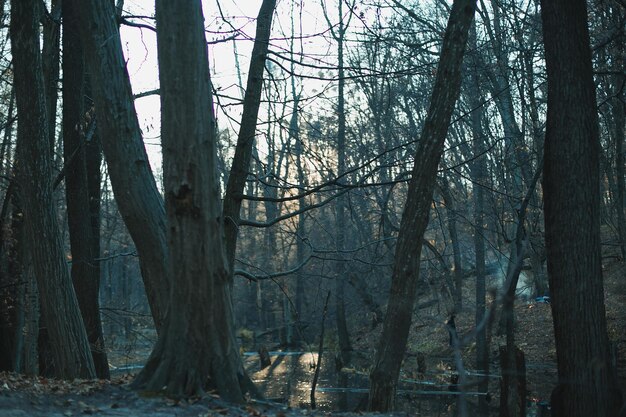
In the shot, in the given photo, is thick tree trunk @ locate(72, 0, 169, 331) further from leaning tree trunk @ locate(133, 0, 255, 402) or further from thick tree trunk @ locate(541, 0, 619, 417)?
thick tree trunk @ locate(541, 0, 619, 417)

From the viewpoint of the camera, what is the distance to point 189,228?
6.00 meters

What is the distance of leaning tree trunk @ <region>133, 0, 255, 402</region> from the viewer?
600 centimetres

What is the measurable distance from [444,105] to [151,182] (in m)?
3.30

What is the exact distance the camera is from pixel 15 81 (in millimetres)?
9461

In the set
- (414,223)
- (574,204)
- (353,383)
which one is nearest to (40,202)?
(414,223)

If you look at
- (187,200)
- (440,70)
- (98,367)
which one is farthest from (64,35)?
(187,200)

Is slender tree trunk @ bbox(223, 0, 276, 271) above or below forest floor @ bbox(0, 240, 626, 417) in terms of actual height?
above

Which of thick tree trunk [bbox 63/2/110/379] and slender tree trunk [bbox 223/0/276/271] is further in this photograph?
thick tree trunk [bbox 63/2/110/379]

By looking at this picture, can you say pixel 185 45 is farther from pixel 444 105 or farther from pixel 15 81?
pixel 15 81

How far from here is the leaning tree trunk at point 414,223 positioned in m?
8.28

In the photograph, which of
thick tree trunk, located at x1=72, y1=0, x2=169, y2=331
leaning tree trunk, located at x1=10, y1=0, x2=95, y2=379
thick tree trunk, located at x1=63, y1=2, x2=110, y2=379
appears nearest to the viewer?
thick tree trunk, located at x1=72, y1=0, x2=169, y2=331

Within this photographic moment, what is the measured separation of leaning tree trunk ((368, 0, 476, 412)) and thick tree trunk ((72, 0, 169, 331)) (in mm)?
2480

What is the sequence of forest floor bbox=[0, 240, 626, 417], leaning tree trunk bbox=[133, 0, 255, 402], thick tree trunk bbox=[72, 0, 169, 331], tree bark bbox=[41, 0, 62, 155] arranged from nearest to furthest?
forest floor bbox=[0, 240, 626, 417], leaning tree trunk bbox=[133, 0, 255, 402], thick tree trunk bbox=[72, 0, 169, 331], tree bark bbox=[41, 0, 62, 155]

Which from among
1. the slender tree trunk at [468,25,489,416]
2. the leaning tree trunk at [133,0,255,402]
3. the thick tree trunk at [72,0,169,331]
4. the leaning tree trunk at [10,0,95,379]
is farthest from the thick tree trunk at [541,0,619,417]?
the slender tree trunk at [468,25,489,416]
